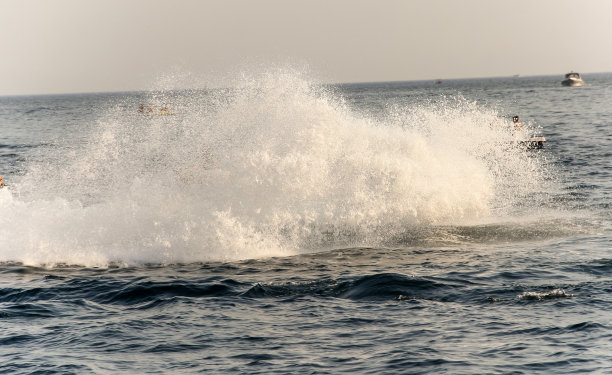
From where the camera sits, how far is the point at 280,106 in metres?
20.0

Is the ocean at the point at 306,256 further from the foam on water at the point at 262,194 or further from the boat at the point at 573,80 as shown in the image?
the boat at the point at 573,80

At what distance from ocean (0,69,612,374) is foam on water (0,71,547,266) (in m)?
0.05

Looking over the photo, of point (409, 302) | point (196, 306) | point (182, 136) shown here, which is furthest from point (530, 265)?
point (182, 136)

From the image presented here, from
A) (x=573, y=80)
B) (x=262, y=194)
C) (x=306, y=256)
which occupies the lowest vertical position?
(x=306, y=256)

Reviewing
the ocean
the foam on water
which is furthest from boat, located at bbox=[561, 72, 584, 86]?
the foam on water

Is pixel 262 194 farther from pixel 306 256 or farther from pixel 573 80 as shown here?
pixel 573 80

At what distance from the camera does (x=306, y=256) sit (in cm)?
1681

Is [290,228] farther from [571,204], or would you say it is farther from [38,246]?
[571,204]

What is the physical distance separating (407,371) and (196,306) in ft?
15.6

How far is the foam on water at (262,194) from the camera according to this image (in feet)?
57.3

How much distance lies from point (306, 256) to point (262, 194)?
7.51ft

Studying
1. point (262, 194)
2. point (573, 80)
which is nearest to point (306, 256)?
point (262, 194)

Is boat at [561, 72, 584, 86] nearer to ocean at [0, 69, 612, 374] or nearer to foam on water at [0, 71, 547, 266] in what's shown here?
ocean at [0, 69, 612, 374]

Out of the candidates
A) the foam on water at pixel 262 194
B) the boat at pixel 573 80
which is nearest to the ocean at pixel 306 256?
the foam on water at pixel 262 194
